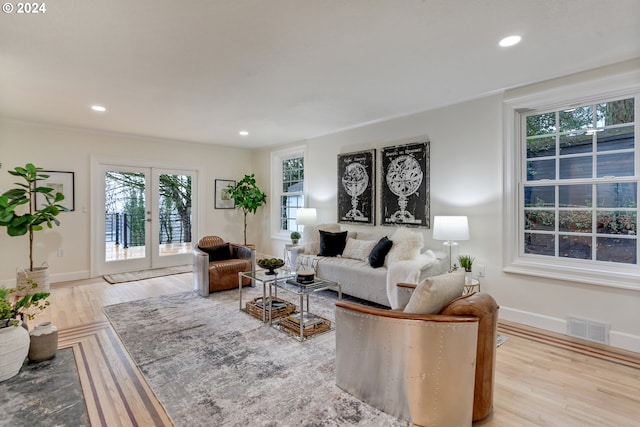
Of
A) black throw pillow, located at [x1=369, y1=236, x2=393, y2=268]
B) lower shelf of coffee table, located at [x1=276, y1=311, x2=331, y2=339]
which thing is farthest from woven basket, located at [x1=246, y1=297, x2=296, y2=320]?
black throw pillow, located at [x1=369, y1=236, x2=393, y2=268]

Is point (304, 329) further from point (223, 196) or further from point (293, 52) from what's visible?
point (223, 196)

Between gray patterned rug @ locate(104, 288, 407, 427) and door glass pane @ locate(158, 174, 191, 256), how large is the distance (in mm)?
2466

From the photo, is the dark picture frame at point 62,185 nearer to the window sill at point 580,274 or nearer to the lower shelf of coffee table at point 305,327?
the lower shelf of coffee table at point 305,327

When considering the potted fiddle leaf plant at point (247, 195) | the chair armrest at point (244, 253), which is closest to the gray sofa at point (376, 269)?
the chair armrest at point (244, 253)

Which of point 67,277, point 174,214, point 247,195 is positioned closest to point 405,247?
point 247,195

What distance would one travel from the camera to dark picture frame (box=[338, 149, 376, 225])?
185 inches

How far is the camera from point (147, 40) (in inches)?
91.0

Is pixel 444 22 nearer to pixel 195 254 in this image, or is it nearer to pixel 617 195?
pixel 617 195

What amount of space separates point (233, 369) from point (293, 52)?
101 inches

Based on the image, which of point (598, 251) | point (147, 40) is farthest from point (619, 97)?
point (147, 40)

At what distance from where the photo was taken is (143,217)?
5.69m

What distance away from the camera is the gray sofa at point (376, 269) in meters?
3.30

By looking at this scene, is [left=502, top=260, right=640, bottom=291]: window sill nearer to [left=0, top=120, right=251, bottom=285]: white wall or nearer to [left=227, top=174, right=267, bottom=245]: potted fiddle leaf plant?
[left=227, top=174, right=267, bottom=245]: potted fiddle leaf plant

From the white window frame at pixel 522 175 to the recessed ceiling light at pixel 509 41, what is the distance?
1.05 meters
